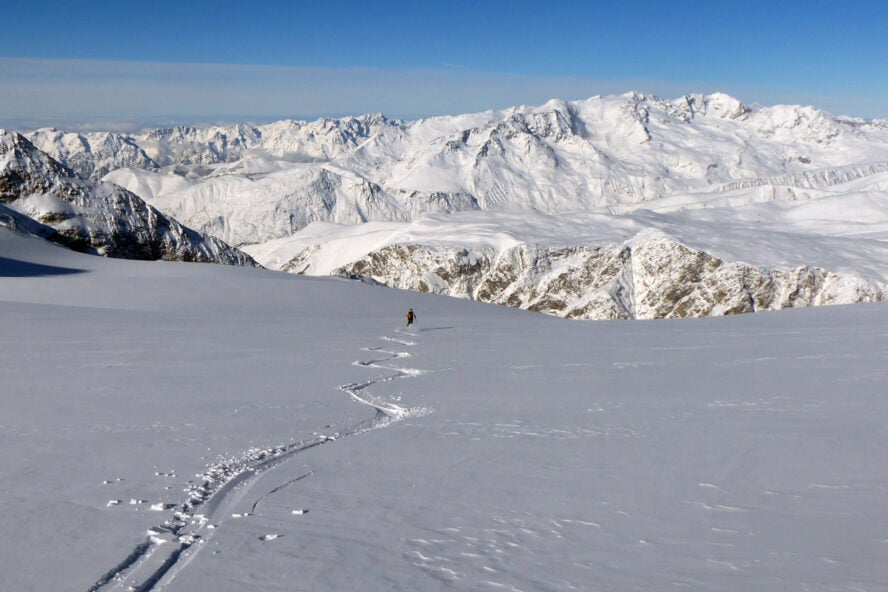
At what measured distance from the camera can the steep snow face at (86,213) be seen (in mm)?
118188

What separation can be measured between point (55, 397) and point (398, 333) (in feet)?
62.9

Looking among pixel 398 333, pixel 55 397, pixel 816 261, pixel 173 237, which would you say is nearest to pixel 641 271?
pixel 816 261

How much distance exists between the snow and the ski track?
4 cm

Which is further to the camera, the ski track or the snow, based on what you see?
the snow

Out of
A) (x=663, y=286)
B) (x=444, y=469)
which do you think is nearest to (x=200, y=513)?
(x=444, y=469)

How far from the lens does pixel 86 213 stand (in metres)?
123

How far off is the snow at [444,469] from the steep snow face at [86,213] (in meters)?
102

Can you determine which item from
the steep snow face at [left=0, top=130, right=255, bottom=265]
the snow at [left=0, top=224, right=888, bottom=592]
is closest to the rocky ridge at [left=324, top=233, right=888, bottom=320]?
the steep snow face at [left=0, top=130, right=255, bottom=265]

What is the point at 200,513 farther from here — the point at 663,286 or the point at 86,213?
the point at 663,286

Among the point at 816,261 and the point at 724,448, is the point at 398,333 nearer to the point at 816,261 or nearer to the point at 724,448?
the point at 724,448

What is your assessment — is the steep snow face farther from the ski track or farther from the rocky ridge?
the ski track

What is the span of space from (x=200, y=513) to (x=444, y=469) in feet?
11.7

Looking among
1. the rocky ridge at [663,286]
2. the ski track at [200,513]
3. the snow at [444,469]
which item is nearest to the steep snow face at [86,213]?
the rocky ridge at [663,286]

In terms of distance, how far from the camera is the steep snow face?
118188 mm
